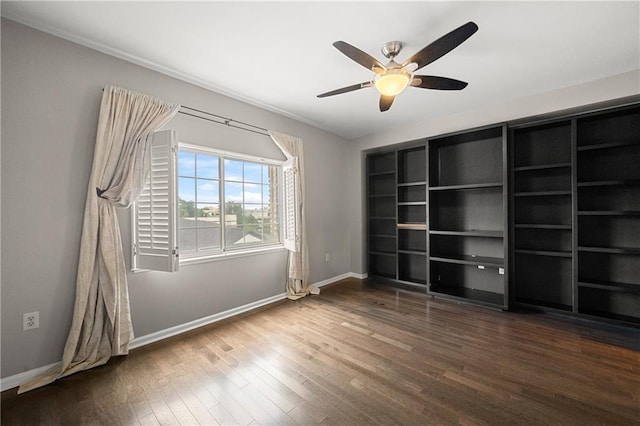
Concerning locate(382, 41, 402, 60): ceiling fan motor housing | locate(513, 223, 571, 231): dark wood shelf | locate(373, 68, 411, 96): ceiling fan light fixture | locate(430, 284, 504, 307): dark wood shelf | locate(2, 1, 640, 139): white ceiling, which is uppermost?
locate(2, 1, 640, 139): white ceiling

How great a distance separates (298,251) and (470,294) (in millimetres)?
2448

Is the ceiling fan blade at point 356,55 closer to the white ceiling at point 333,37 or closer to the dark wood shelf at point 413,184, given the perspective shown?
the white ceiling at point 333,37

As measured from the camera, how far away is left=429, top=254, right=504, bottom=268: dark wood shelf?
324 centimetres

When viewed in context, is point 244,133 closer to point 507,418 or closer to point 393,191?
point 393,191

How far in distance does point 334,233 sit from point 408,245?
1.28 metres

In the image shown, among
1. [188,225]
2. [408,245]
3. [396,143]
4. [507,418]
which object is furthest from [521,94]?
[188,225]

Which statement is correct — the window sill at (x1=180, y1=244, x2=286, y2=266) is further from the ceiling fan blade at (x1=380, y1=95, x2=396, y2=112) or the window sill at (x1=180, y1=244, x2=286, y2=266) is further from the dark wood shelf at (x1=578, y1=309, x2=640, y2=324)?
the dark wood shelf at (x1=578, y1=309, x2=640, y2=324)

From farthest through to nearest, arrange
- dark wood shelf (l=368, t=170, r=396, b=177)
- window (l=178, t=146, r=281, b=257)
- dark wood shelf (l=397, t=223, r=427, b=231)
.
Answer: dark wood shelf (l=368, t=170, r=396, b=177), dark wood shelf (l=397, t=223, r=427, b=231), window (l=178, t=146, r=281, b=257)

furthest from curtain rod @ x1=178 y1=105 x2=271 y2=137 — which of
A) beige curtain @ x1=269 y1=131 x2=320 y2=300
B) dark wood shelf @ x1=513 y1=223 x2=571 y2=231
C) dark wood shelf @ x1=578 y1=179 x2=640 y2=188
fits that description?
dark wood shelf @ x1=578 y1=179 x2=640 y2=188

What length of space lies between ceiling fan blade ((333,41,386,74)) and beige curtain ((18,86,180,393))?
74.7 inches

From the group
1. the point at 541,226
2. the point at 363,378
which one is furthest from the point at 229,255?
the point at 541,226

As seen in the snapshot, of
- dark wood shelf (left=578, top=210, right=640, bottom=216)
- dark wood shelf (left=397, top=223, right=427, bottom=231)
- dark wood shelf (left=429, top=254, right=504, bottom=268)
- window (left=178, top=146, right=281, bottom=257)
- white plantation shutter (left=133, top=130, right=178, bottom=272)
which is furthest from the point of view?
dark wood shelf (left=397, top=223, right=427, bottom=231)

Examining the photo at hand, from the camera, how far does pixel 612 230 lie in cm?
A: 280

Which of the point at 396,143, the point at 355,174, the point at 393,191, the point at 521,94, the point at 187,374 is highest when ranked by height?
the point at 521,94
